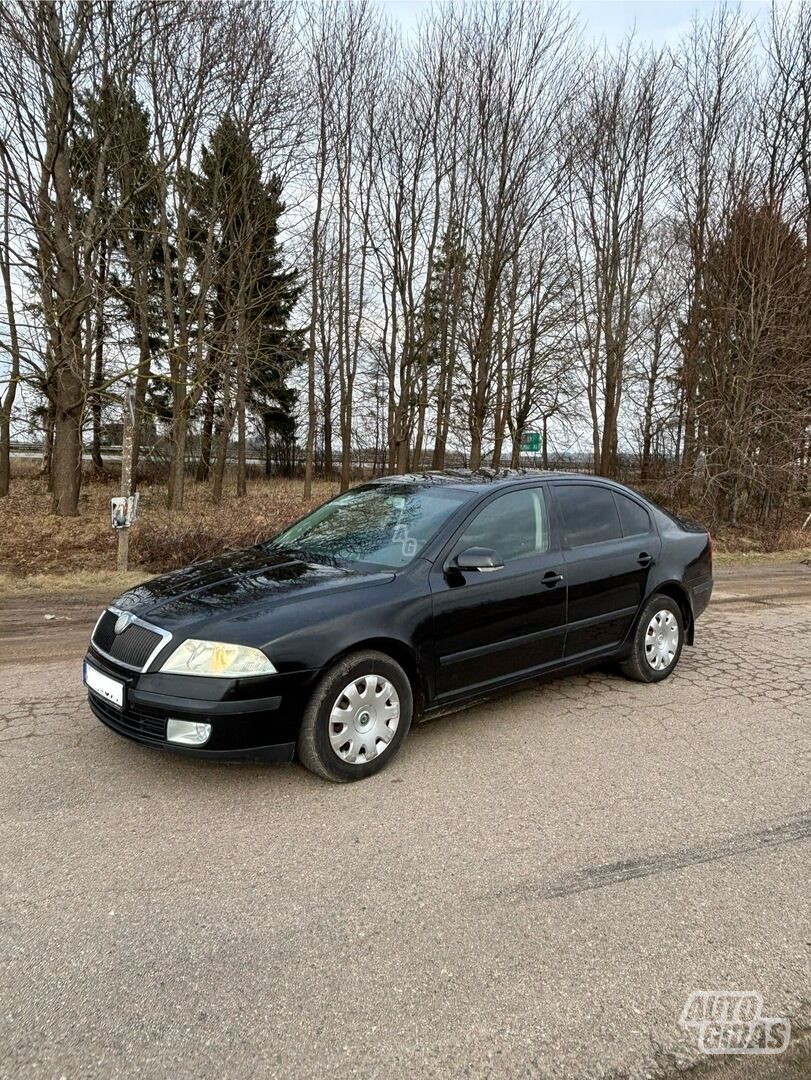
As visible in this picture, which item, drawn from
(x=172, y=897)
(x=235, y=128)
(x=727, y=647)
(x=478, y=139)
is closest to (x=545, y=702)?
(x=727, y=647)

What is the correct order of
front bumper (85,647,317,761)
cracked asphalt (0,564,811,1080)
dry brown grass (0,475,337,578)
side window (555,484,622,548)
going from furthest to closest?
dry brown grass (0,475,337,578)
side window (555,484,622,548)
front bumper (85,647,317,761)
cracked asphalt (0,564,811,1080)

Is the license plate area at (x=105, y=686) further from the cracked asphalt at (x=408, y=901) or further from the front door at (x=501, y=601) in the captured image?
the front door at (x=501, y=601)

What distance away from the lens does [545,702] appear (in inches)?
182

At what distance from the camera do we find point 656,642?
197 inches

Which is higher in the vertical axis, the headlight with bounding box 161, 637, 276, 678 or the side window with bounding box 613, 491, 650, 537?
the side window with bounding box 613, 491, 650, 537

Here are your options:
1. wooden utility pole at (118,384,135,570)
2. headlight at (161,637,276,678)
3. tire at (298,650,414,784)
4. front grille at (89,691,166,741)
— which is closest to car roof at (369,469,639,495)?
tire at (298,650,414,784)

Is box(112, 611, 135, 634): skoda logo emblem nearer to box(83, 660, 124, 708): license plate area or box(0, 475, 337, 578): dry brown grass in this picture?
box(83, 660, 124, 708): license plate area

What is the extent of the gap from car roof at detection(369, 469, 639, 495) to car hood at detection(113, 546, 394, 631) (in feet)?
3.62

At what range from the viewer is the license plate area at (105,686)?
3286mm

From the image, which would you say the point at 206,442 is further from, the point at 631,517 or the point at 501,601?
the point at 501,601

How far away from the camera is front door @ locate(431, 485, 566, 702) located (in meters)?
3.79

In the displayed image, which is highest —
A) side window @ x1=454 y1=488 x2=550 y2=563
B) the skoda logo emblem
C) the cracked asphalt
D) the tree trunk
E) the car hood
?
the tree trunk

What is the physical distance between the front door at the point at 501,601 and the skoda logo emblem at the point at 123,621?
162 centimetres

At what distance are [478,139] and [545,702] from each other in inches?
673
